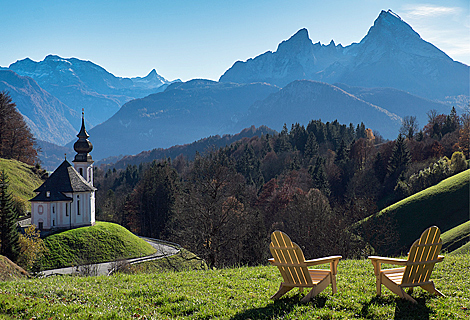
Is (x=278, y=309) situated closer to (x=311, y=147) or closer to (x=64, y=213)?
(x=64, y=213)

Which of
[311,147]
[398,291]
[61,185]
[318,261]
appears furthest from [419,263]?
[311,147]

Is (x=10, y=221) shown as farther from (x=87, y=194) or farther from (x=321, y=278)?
(x=321, y=278)

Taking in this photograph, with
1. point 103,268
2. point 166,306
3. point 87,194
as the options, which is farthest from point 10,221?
point 166,306

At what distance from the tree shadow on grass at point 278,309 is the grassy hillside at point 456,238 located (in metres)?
26.3

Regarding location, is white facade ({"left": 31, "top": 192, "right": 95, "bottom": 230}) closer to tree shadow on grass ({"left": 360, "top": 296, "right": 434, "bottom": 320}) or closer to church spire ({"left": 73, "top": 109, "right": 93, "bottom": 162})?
church spire ({"left": 73, "top": 109, "right": 93, "bottom": 162})

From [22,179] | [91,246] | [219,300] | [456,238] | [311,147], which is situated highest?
[311,147]

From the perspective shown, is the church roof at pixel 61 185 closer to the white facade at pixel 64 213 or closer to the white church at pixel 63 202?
the white church at pixel 63 202

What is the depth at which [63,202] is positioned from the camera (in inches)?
2000

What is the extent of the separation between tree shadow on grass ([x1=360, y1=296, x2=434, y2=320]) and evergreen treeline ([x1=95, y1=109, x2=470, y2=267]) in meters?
11.0

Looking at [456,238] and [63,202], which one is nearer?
[456,238]

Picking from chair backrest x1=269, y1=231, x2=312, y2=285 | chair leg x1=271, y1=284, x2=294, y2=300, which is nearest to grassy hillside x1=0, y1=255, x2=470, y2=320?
chair leg x1=271, y1=284, x2=294, y2=300

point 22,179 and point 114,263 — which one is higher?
point 22,179

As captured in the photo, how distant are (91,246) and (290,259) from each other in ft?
145

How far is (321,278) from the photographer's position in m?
9.06
